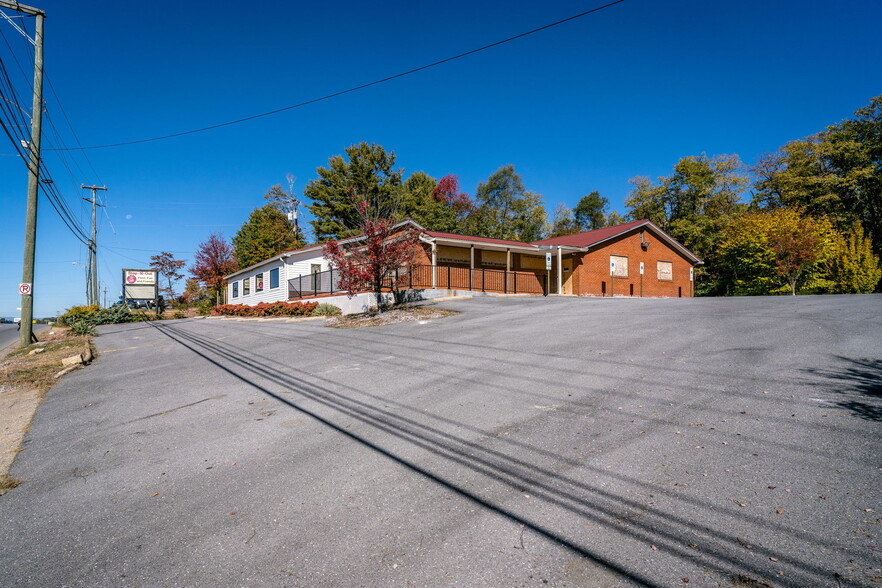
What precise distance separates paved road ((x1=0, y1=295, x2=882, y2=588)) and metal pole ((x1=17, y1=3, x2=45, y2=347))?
34.3 ft

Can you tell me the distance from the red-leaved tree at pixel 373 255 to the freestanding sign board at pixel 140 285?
31.9 metres

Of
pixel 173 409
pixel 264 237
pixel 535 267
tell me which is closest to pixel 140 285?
pixel 264 237

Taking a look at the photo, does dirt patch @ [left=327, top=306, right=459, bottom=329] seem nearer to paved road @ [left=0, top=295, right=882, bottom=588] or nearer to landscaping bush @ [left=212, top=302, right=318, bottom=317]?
landscaping bush @ [left=212, top=302, right=318, bottom=317]

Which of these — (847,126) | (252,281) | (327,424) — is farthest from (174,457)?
(847,126)

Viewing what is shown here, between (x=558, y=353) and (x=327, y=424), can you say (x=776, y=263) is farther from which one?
(x=327, y=424)

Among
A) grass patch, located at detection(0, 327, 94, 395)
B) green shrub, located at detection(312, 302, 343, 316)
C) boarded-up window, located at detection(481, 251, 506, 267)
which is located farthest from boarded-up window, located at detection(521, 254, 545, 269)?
grass patch, located at detection(0, 327, 94, 395)

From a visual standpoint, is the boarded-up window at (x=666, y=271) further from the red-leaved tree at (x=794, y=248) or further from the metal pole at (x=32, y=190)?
the metal pole at (x=32, y=190)

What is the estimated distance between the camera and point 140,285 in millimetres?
37500

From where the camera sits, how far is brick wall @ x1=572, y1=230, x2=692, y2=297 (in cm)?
2447

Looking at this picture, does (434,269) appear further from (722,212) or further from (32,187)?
(722,212)

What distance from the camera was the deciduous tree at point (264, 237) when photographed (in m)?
41.7

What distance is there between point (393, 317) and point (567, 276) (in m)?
14.2

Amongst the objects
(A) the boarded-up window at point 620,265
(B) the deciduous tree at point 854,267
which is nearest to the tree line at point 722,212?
(B) the deciduous tree at point 854,267

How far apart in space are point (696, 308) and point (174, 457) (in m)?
12.8
